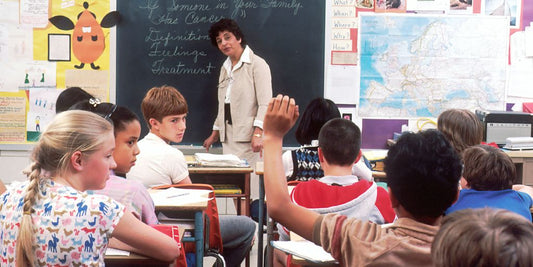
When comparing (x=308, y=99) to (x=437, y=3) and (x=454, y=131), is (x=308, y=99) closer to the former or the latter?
(x=437, y=3)

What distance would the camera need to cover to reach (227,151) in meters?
5.39

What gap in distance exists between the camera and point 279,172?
1.46m

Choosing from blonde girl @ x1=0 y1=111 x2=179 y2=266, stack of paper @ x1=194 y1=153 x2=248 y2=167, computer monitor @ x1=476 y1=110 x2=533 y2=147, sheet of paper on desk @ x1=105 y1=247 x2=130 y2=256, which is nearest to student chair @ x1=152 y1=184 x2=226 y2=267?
sheet of paper on desk @ x1=105 y1=247 x2=130 y2=256

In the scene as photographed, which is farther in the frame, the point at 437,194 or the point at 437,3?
the point at 437,3

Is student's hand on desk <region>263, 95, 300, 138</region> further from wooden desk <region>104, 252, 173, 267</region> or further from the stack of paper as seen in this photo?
the stack of paper

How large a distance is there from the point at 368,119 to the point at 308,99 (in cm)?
57

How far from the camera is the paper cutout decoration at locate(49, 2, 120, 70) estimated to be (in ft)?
17.9

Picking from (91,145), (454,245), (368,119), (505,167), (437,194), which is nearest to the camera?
(454,245)

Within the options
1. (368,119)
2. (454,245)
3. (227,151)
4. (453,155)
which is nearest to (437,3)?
(368,119)

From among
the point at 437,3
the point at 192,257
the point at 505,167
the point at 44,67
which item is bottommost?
the point at 192,257

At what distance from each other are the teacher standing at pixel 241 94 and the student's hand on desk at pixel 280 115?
3.79m

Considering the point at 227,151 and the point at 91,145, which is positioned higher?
the point at 91,145

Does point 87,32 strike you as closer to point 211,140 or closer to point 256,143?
point 211,140

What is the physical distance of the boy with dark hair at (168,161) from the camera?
3.26 meters
